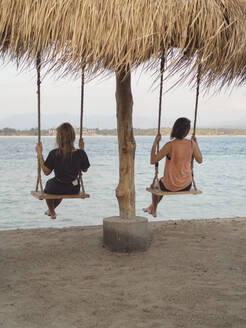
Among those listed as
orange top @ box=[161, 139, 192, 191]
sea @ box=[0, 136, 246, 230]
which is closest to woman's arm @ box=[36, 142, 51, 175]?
orange top @ box=[161, 139, 192, 191]

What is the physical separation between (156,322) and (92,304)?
0.49 metres

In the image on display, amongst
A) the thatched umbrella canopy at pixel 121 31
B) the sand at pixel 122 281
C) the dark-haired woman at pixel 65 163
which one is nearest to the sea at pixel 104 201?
the sand at pixel 122 281

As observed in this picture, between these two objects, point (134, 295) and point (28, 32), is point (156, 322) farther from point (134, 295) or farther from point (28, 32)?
point (28, 32)

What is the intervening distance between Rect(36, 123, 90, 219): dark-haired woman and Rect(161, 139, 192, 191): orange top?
0.75 meters

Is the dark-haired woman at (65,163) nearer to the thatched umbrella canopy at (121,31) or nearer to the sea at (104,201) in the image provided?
the thatched umbrella canopy at (121,31)

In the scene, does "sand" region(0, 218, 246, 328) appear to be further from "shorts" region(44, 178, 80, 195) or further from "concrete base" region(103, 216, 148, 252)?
"shorts" region(44, 178, 80, 195)

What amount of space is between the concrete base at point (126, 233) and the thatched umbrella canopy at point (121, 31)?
149 centimetres

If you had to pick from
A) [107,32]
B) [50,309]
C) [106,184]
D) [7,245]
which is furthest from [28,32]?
[106,184]

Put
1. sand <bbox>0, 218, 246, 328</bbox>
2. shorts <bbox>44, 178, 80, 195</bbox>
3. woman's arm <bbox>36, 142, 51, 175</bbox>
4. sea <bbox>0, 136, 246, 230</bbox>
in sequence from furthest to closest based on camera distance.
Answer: sea <bbox>0, 136, 246, 230</bbox>, shorts <bbox>44, 178, 80, 195</bbox>, woman's arm <bbox>36, 142, 51, 175</bbox>, sand <bbox>0, 218, 246, 328</bbox>

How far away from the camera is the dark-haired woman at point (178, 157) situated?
441cm

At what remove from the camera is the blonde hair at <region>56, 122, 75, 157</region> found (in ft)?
14.4

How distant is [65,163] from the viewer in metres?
4.45

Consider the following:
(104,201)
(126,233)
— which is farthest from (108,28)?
(104,201)

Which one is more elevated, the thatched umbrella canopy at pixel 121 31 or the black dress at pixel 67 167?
the thatched umbrella canopy at pixel 121 31
